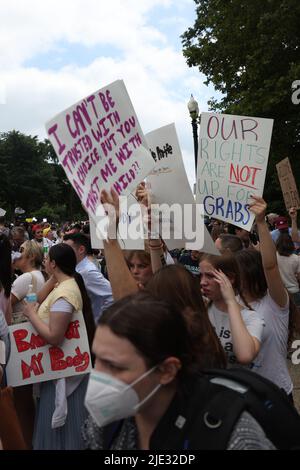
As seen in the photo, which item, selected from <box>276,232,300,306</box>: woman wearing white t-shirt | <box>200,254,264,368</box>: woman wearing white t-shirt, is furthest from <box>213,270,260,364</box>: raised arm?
<box>276,232,300,306</box>: woman wearing white t-shirt

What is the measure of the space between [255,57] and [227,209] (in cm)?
1456

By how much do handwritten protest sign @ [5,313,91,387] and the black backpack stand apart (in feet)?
6.49

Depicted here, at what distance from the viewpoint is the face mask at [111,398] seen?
5.40 ft

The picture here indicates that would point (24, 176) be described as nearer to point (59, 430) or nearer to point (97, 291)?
point (97, 291)

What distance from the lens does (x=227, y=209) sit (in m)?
4.05

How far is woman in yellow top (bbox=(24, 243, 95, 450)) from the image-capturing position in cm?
345

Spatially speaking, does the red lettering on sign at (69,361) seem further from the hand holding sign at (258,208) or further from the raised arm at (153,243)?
the hand holding sign at (258,208)

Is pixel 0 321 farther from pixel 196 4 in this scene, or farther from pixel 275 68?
pixel 196 4

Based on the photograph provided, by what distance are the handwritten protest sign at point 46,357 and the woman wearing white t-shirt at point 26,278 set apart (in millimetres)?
826

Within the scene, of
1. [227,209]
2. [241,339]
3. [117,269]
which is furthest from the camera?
[227,209]

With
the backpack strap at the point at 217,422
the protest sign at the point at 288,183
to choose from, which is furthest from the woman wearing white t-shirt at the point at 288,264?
the backpack strap at the point at 217,422

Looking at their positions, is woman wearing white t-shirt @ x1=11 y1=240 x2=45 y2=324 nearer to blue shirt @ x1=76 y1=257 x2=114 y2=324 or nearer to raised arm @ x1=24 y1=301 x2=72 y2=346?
blue shirt @ x1=76 y1=257 x2=114 y2=324

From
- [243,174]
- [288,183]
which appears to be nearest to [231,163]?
[243,174]
